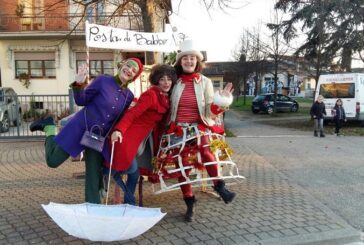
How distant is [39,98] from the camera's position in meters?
12.7

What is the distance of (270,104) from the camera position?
104ft

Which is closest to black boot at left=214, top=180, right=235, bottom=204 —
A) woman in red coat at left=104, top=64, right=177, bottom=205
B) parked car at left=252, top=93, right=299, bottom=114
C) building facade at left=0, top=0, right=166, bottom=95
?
woman in red coat at left=104, top=64, right=177, bottom=205

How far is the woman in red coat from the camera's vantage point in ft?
14.7

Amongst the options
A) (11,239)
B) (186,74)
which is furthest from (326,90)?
(11,239)

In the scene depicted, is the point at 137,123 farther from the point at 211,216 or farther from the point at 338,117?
the point at 338,117

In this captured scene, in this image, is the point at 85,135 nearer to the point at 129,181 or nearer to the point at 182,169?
the point at 129,181

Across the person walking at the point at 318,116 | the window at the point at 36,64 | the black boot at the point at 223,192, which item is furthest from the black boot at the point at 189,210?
the window at the point at 36,64

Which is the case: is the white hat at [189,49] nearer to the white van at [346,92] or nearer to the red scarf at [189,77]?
the red scarf at [189,77]

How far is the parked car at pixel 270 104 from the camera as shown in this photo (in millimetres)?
31750

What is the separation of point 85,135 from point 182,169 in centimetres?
117

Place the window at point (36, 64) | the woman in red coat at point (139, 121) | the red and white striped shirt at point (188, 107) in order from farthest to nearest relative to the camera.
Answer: the window at point (36, 64), the red and white striped shirt at point (188, 107), the woman in red coat at point (139, 121)

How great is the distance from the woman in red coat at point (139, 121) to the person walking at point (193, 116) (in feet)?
0.51

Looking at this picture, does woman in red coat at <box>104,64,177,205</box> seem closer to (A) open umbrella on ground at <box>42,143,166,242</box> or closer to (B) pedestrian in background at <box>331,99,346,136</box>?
(A) open umbrella on ground at <box>42,143,166,242</box>

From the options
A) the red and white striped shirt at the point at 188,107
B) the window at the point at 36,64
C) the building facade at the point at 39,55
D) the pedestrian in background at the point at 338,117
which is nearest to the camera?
the red and white striped shirt at the point at 188,107
